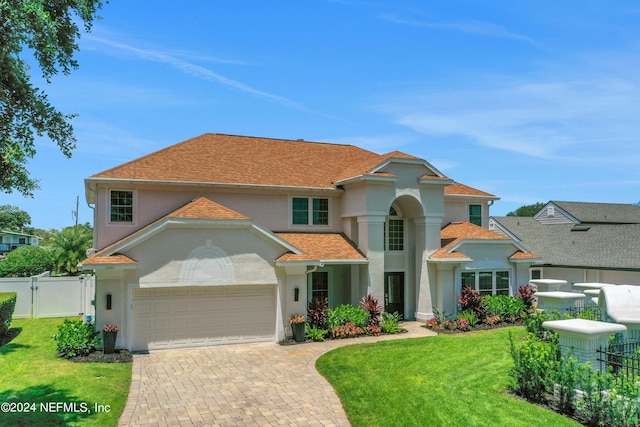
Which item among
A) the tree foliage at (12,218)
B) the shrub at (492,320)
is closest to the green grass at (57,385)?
the shrub at (492,320)

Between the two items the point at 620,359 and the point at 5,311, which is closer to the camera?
the point at 620,359

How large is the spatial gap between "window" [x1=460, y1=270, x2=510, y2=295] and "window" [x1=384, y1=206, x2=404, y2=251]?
3.27m

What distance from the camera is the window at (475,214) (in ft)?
83.0

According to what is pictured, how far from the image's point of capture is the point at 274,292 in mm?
17750

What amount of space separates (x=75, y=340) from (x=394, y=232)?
1417 centimetres

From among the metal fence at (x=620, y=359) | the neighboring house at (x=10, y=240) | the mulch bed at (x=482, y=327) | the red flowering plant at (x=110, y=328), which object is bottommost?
the mulch bed at (x=482, y=327)

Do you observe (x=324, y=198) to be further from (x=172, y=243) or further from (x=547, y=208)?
(x=547, y=208)

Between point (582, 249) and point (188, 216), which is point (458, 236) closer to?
point (188, 216)

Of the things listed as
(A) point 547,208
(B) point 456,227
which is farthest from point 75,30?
(A) point 547,208

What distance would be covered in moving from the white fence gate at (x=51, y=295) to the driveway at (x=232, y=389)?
9.94 metres

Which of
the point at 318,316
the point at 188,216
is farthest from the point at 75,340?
the point at 318,316

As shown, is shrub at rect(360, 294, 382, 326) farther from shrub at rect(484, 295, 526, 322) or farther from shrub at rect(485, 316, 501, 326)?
shrub at rect(484, 295, 526, 322)

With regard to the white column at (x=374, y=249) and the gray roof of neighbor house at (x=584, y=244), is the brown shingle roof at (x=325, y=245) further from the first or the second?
the gray roof of neighbor house at (x=584, y=244)

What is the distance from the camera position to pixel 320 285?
21.3m
